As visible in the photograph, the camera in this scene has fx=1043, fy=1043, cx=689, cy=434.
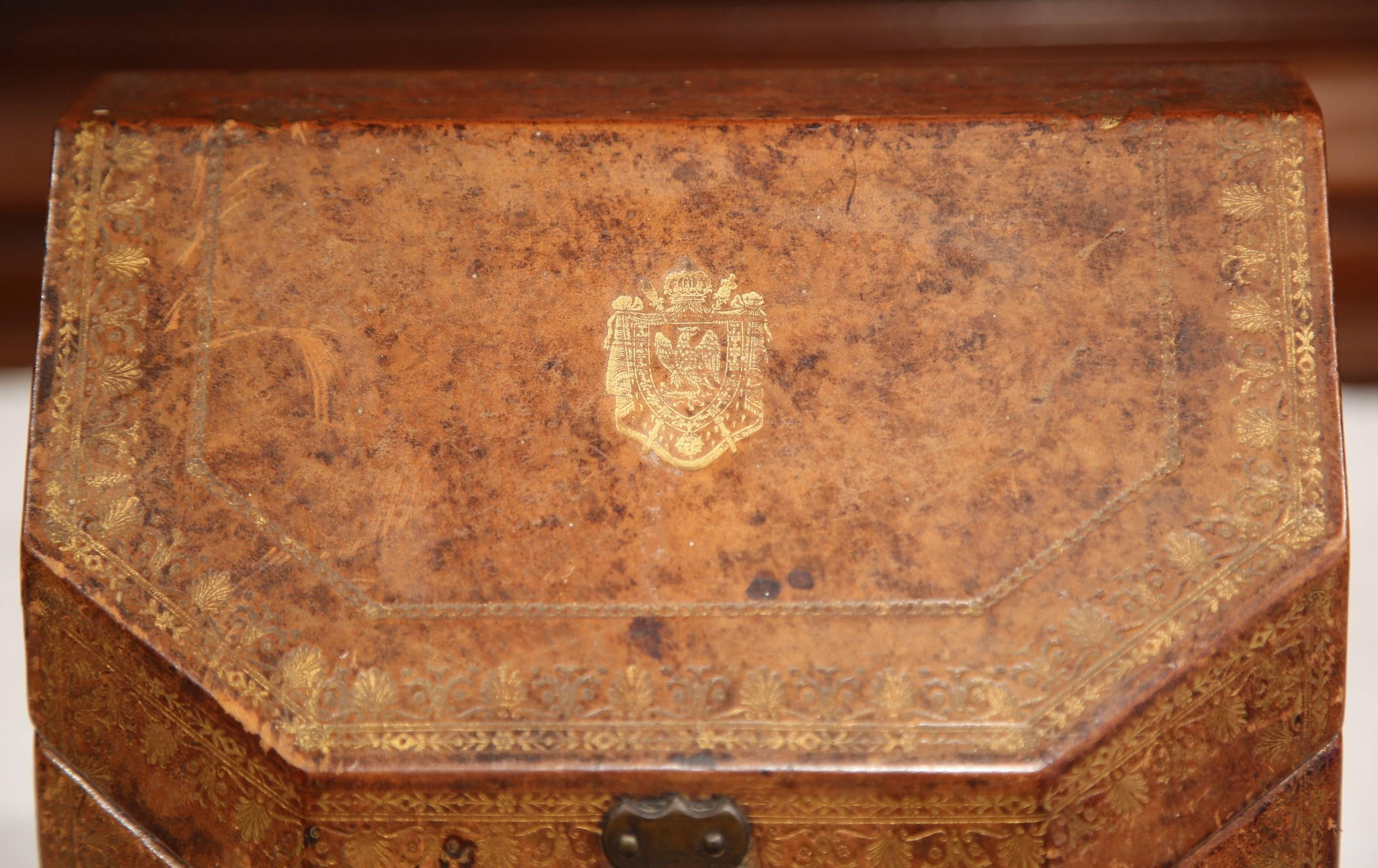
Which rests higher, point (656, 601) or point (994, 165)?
point (994, 165)

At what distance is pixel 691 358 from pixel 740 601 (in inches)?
11.0

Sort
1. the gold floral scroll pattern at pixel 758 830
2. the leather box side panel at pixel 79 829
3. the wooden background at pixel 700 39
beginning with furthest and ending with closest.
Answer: the wooden background at pixel 700 39
the leather box side panel at pixel 79 829
the gold floral scroll pattern at pixel 758 830

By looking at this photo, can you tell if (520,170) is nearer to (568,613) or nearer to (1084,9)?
(568,613)

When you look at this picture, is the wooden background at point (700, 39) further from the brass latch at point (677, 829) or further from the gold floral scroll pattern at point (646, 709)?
the brass latch at point (677, 829)

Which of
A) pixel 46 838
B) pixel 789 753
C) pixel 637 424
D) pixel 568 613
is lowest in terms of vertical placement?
pixel 46 838

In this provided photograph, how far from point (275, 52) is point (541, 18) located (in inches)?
15.9

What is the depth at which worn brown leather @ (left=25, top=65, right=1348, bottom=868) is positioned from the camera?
1.04 m

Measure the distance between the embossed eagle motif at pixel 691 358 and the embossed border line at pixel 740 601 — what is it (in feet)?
0.81

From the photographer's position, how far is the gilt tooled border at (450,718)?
104 cm

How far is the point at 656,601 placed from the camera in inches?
43.0

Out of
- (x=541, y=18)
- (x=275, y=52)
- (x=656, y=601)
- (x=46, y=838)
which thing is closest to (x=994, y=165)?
(x=656, y=601)

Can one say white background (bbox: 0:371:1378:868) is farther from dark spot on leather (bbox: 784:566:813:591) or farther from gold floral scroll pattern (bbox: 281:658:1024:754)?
dark spot on leather (bbox: 784:566:813:591)

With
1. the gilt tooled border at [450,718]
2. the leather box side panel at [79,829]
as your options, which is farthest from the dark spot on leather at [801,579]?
the leather box side panel at [79,829]

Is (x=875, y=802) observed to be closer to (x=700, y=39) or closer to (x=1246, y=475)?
(x=1246, y=475)
